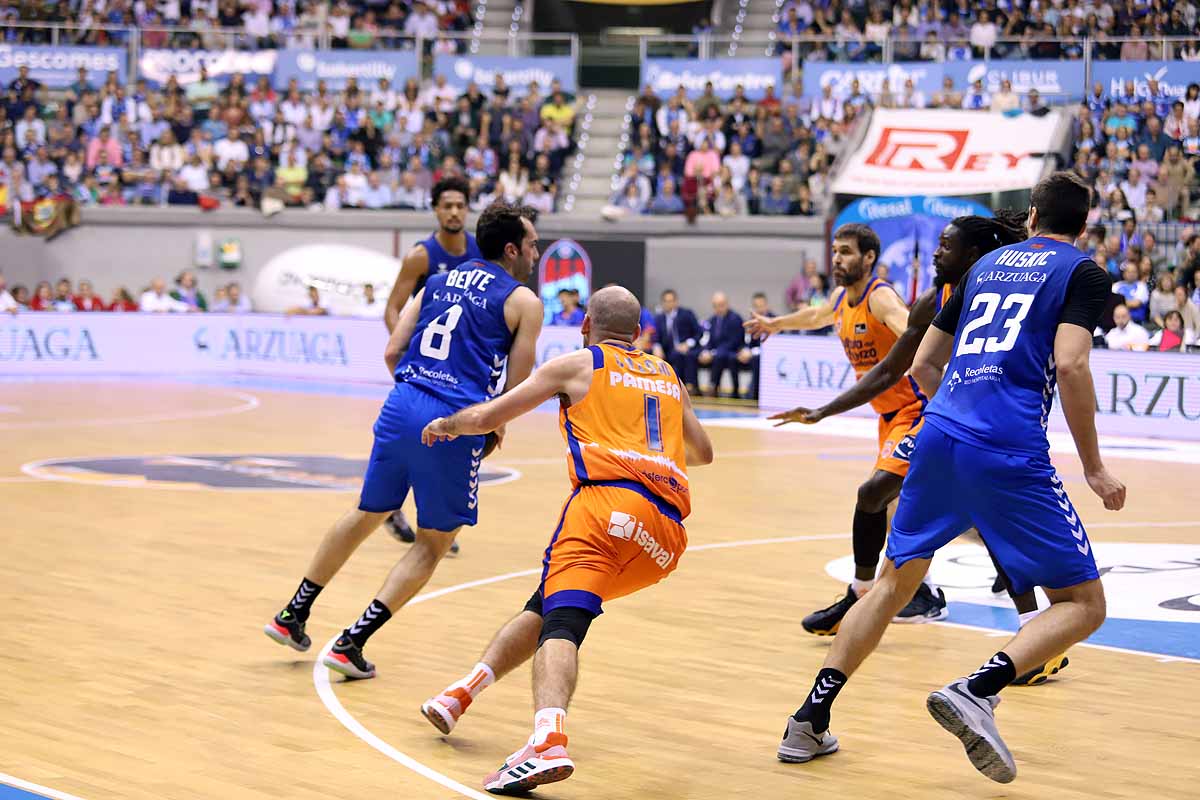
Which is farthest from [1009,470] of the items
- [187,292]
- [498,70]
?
[498,70]

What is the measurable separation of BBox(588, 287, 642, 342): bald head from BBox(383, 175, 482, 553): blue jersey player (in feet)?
10.3

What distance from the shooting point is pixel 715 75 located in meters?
27.8

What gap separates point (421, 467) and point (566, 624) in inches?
63.3

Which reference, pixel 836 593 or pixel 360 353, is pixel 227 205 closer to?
pixel 360 353

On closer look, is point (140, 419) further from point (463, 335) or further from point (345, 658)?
point (345, 658)

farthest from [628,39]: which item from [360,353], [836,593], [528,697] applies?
[528,697]

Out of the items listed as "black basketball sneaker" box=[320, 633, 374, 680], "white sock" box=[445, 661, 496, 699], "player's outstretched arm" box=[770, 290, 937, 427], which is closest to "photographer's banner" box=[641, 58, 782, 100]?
"player's outstretched arm" box=[770, 290, 937, 427]

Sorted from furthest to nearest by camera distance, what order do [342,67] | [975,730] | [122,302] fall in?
[342,67], [122,302], [975,730]

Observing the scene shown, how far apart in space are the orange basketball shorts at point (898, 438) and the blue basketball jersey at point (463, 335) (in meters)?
1.93

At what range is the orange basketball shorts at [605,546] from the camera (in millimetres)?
5215

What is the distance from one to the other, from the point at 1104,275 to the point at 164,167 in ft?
82.9

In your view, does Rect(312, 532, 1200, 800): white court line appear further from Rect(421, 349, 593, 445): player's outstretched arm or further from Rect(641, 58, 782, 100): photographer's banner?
Rect(641, 58, 782, 100): photographer's banner

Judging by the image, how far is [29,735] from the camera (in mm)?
5617

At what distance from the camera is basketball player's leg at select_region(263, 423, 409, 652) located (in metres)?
6.67
